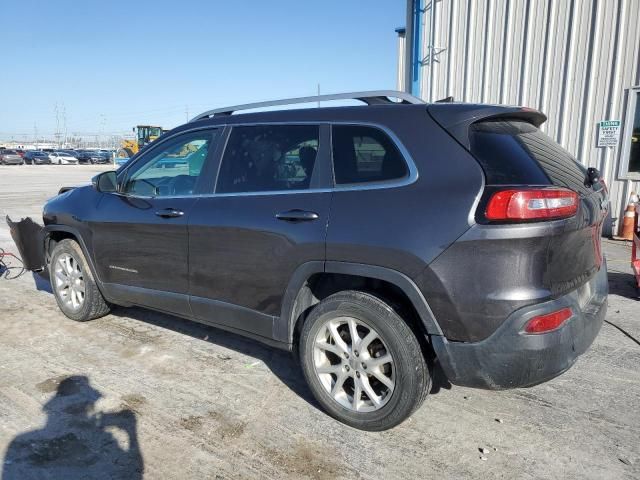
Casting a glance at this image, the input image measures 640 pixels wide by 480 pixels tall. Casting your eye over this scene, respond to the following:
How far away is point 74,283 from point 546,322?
13.2ft

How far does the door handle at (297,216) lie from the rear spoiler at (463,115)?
2.81 feet

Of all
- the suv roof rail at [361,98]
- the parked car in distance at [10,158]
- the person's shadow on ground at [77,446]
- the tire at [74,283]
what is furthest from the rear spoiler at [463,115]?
the parked car in distance at [10,158]

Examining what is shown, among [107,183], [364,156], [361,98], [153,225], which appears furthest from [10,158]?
[364,156]

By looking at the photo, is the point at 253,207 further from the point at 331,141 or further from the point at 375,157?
the point at 375,157

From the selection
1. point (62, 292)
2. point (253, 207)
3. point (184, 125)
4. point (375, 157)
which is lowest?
point (62, 292)

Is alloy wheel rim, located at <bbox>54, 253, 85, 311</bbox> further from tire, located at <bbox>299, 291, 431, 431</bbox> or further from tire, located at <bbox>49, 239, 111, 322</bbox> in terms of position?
tire, located at <bbox>299, 291, 431, 431</bbox>

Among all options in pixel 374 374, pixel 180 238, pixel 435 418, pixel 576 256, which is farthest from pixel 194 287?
pixel 576 256

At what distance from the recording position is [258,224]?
312 cm

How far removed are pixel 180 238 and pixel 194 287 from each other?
361 mm

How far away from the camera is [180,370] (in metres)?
3.70

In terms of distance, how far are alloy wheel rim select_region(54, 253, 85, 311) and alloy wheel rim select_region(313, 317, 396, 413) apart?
266 centimetres

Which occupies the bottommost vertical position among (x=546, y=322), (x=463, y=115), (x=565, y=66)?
(x=546, y=322)

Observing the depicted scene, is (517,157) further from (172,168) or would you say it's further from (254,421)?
→ (172,168)

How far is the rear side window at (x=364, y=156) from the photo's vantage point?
275cm
